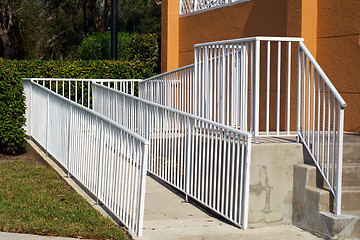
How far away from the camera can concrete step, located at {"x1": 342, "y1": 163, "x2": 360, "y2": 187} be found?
6.95 m

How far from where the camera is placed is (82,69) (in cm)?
1463

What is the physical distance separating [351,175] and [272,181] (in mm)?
946

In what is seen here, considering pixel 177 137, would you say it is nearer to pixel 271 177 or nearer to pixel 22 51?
pixel 271 177

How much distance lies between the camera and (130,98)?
399 inches

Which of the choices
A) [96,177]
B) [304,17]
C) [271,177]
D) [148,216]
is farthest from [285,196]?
[304,17]

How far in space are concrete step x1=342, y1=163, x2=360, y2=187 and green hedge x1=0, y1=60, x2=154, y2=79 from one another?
348 inches

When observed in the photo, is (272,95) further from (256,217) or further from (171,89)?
(256,217)

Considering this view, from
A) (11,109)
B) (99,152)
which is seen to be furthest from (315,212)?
(11,109)

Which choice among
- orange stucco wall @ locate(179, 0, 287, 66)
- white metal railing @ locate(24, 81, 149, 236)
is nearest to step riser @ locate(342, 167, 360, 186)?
white metal railing @ locate(24, 81, 149, 236)

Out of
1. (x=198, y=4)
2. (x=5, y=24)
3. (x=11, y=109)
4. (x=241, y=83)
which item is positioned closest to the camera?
(x=241, y=83)

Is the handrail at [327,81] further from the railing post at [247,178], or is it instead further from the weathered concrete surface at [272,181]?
the railing post at [247,178]

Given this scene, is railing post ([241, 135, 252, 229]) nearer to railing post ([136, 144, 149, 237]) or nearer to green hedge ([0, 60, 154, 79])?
railing post ([136, 144, 149, 237])

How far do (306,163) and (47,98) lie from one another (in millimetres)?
5288

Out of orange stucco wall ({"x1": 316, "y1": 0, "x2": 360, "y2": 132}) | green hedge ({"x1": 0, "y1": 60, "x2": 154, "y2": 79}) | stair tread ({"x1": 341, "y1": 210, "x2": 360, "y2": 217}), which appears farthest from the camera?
green hedge ({"x1": 0, "y1": 60, "x2": 154, "y2": 79})
